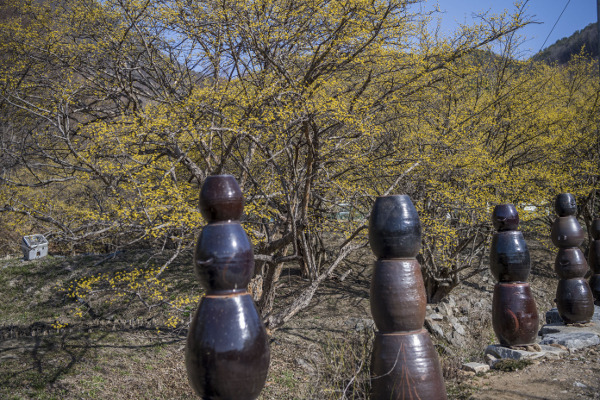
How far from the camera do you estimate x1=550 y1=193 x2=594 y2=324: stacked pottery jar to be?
674 centimetres

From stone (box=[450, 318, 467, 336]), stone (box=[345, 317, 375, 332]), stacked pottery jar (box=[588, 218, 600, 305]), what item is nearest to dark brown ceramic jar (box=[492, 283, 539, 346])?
stone (box=[345, 317, 375, 332])

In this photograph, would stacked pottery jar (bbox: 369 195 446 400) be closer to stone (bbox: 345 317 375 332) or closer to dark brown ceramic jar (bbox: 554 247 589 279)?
dark brown ceramic jar (bbox: 554 247 589 279)

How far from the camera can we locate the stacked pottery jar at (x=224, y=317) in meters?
2.63

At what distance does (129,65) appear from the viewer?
8375 mm

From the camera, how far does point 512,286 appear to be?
18.0ft

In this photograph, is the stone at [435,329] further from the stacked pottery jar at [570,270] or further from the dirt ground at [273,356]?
the stacked pottery jar at [570,270]

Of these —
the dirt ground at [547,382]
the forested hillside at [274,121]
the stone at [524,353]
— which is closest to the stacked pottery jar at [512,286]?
the stone at [524,353]

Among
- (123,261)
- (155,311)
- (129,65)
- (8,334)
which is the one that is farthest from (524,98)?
(8,334)

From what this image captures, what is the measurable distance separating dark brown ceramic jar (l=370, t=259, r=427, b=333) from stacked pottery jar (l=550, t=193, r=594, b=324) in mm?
4424

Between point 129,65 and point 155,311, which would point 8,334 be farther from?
point 129,65

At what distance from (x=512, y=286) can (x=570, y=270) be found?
1908 millimetres

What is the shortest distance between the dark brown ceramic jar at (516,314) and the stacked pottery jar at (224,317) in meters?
3.67

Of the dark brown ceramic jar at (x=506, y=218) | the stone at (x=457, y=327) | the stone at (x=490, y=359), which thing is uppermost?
the dark brown ceramic jar at (x=506, y=218)

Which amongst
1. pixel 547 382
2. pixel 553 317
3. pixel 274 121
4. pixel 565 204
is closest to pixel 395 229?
pixel 547 382
